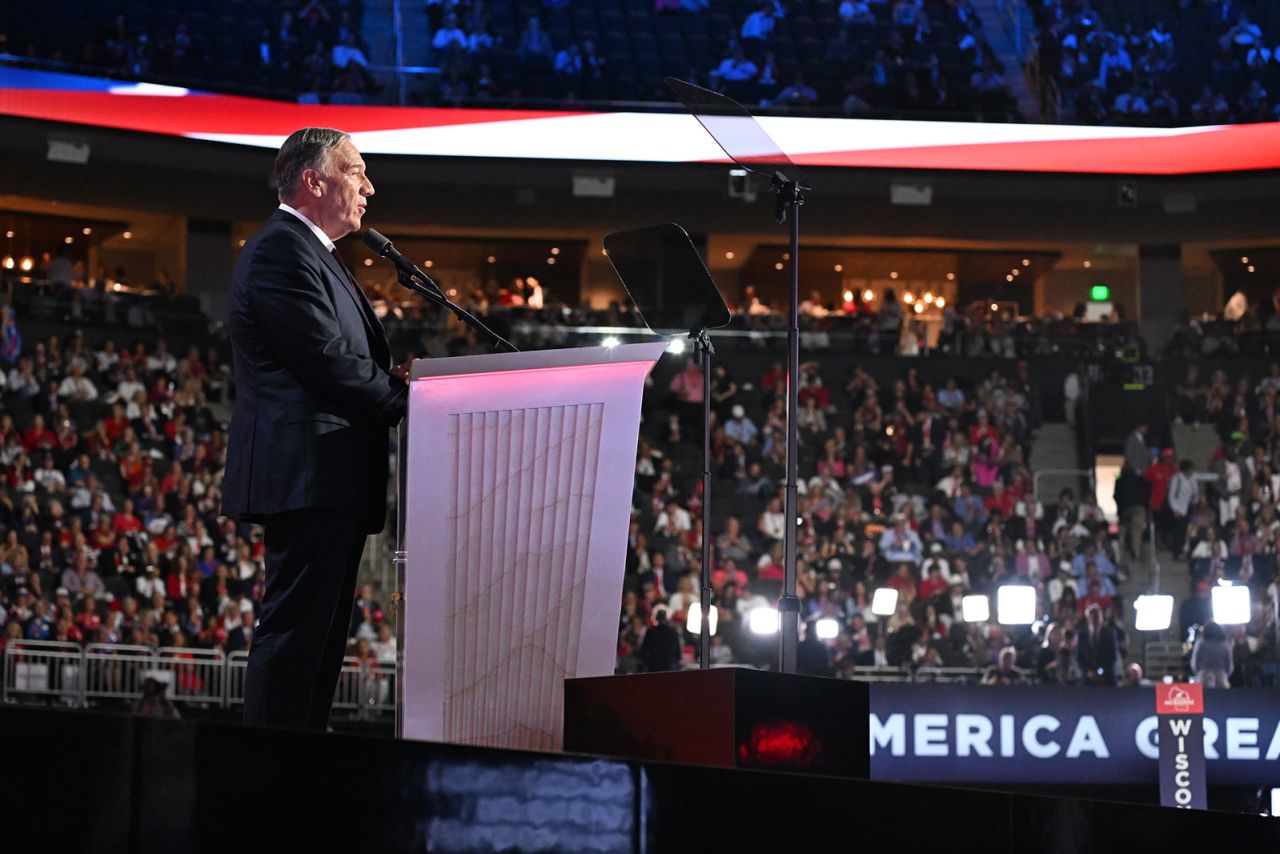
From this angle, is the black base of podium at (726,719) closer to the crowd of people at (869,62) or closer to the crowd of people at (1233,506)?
the crowd of people at (1233,506)

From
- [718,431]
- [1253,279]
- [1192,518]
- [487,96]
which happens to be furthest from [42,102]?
[1253,279]

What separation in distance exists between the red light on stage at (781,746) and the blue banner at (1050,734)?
1027 centimetres

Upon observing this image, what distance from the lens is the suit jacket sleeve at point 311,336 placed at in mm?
3592

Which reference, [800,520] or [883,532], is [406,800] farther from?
[883,532]

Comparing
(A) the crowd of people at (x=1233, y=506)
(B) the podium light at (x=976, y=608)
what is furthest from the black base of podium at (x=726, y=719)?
(A) the crowd of people at (x=1233, y=506)

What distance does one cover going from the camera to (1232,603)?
1370 cm

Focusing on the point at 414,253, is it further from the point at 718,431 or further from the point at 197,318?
the point at 718,431

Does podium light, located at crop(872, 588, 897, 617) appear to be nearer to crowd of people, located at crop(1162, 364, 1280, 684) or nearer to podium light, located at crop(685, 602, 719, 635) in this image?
podium light, located at crop(685, 602, 719, 635)

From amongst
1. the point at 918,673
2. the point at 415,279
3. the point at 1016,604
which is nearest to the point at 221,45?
the point at 918,673

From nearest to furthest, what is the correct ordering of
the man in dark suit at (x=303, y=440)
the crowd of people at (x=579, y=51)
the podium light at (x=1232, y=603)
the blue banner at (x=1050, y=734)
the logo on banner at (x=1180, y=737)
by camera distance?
the man in dark suit at (x=303, y=440)
the logo on banner at (x=1180, y=737)
the blue banner at (x=1050, y=734)
the podium light at (x=1232, y=603)
the crowd of people at (x=579, y=51)

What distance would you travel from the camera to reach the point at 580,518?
3697 millimetres

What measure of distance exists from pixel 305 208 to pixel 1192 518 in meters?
15.4

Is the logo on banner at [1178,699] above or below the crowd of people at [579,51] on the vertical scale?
below

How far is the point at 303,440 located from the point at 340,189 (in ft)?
1.89
